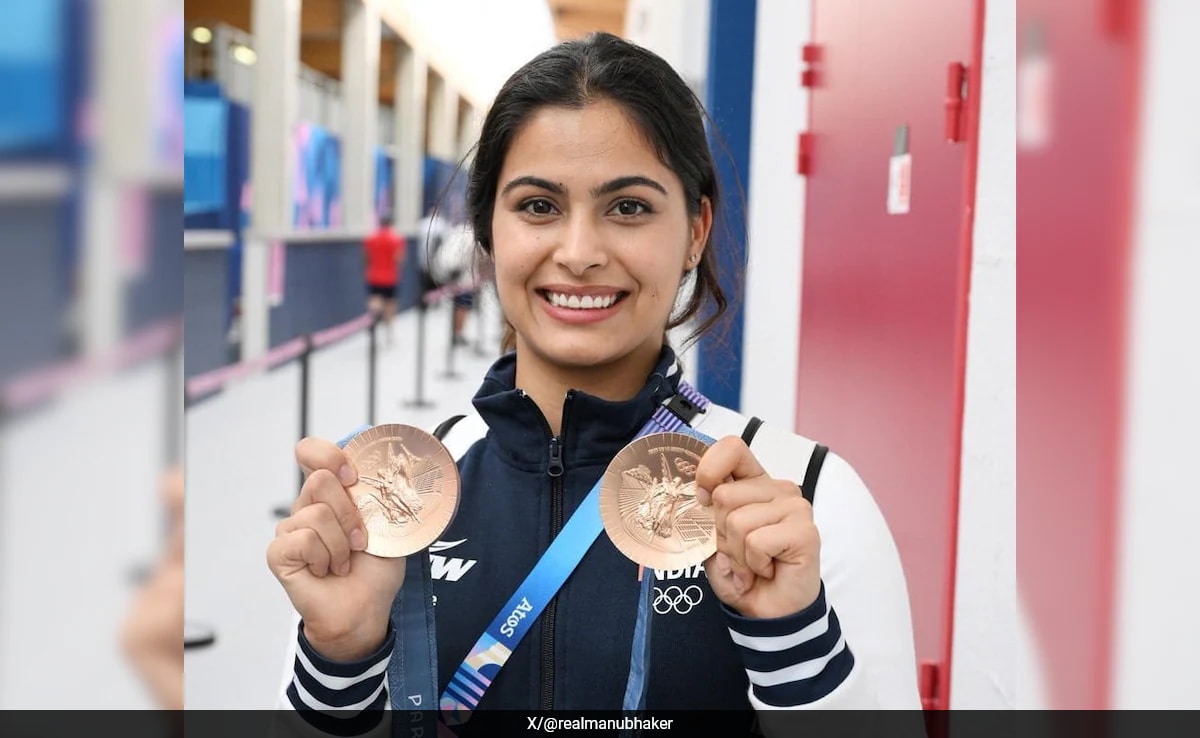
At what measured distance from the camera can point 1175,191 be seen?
913 mm

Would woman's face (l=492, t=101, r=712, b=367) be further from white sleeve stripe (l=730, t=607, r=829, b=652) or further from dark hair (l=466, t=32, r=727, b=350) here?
white sleeve stripe (l=730, t=607, r=829, b=652)

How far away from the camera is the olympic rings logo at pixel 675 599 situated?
149cm

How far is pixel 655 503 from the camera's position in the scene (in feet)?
4.65

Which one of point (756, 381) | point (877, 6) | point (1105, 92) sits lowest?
point (756, 381)

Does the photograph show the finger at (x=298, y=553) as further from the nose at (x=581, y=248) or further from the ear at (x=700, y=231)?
the ear at (x=700, y=231)

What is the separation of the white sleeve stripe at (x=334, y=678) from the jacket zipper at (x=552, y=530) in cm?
23

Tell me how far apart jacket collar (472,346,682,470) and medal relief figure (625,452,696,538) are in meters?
Result: 0.12

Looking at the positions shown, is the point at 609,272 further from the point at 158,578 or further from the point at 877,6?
the point at 877,6

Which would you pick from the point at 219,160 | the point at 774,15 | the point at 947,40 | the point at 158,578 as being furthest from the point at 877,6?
the point at 219,160

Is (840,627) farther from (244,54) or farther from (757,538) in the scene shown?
(244,54)

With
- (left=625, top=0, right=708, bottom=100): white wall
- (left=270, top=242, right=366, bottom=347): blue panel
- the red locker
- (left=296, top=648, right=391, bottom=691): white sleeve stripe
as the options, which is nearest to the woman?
(left=296, top=648, right=391, bottom=691): white sleeve stripe

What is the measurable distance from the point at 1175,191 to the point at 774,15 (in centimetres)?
483

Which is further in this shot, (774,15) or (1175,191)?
(774,15)

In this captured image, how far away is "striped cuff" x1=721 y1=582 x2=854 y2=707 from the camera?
1.24 meters
